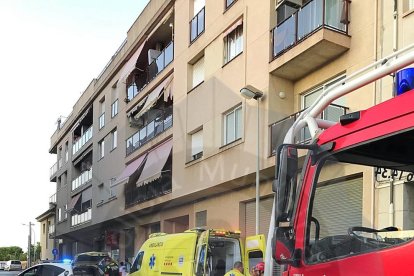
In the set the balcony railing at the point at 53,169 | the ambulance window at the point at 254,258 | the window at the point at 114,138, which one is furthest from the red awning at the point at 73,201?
the ambulance window at the point at 254,258

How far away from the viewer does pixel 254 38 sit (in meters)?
16.1

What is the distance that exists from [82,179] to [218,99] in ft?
82.2

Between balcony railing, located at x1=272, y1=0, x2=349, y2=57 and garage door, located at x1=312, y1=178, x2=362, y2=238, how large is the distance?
30.8 feet

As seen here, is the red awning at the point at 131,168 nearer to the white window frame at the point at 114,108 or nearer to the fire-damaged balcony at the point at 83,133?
the white window frame at the point at 114,108

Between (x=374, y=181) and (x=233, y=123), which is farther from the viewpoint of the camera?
(x=233, y=123)

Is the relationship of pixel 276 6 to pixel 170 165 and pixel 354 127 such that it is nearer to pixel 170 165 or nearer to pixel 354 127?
pixel 170 165

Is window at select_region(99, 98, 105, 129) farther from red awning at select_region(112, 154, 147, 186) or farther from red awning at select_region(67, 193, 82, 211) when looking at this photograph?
red awning at select_region(112, 154, 147, 186)

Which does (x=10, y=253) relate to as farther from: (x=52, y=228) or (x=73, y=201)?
(x=73, y=201)

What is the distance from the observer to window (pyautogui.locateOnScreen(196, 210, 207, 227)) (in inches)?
776

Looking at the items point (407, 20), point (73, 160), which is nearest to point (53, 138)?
point (73, 160)

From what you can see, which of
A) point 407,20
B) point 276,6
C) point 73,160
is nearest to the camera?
point 407,20

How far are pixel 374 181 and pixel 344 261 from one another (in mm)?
1205

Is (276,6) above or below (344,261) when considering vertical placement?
above

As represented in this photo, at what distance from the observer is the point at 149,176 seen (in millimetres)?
22891
